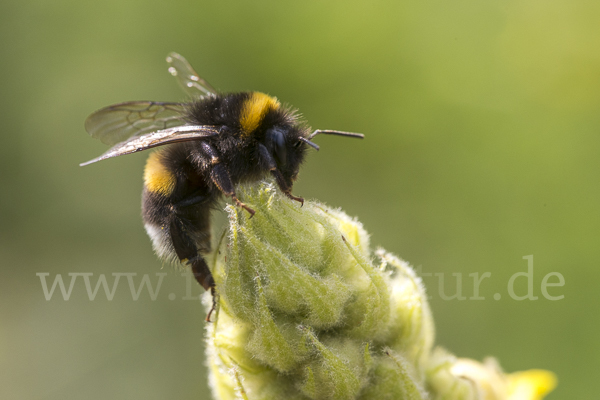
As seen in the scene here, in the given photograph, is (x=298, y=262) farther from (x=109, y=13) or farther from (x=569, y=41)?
(x=109, y=13)

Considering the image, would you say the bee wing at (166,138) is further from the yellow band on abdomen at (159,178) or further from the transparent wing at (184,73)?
the transparent wing at (184,73)

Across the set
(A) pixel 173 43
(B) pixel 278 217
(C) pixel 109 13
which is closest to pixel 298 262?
(B) pixel 278 217

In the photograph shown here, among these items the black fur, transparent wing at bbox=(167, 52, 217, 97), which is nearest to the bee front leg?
the black fur

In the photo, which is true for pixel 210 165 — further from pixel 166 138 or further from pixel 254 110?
pixel 254 110

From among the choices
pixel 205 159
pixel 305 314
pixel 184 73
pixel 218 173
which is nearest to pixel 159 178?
pixel 205 159

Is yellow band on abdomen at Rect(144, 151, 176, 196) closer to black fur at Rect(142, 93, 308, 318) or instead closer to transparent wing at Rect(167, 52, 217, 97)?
black fur at Rect(142, 93, 308, 318)
